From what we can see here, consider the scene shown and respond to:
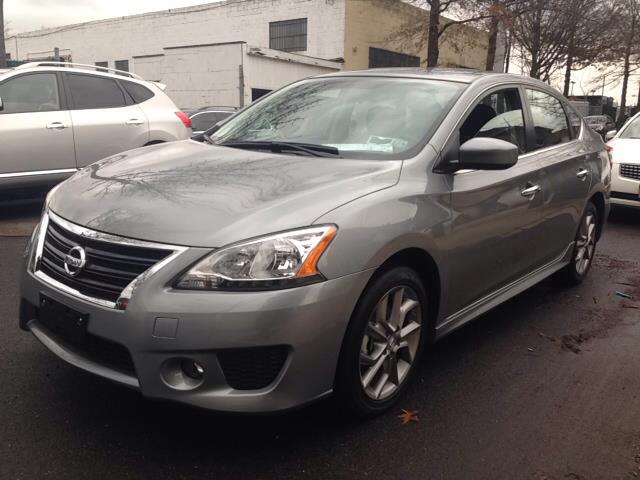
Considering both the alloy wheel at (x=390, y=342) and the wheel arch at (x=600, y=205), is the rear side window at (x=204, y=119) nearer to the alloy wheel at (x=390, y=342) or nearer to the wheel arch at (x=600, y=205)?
the wheel arch at (x=600, y=205)

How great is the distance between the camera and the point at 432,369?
345 centimetres

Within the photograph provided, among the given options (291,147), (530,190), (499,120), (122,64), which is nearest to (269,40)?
(122,64)

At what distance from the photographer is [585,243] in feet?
16.6

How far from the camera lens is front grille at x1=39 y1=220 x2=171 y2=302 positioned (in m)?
2.34

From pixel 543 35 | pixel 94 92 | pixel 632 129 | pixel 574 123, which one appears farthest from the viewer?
pixel 543 35

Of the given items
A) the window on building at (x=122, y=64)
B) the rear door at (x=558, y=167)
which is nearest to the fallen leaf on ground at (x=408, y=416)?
the rear door at (x=558, y=167)

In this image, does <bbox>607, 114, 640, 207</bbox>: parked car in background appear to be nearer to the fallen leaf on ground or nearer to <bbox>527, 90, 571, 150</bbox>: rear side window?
<bbox>527, 90, 571, 150</bbox>: rear side window

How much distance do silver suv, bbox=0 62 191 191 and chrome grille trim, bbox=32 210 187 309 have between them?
171 inches

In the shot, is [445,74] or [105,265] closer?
[105,265]

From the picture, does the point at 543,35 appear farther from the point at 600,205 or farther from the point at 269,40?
the point at 600,205

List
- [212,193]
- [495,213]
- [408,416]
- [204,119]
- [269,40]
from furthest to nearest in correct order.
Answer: [269,40], [204,119], [495,213], [408,416], [212,193]

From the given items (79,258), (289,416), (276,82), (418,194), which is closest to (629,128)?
(418,194)

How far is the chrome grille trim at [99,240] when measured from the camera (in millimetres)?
2312

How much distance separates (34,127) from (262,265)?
537 centimetres
